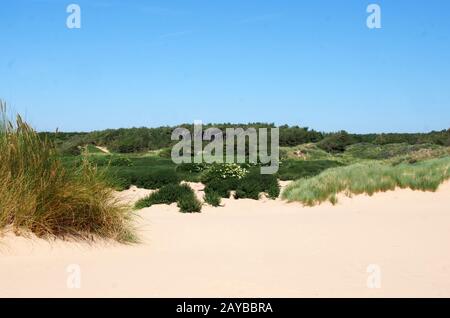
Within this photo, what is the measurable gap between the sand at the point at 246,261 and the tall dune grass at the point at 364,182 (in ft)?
14.0

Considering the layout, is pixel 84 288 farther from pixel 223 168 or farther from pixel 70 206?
pixel 223 168

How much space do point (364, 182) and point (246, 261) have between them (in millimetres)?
9721

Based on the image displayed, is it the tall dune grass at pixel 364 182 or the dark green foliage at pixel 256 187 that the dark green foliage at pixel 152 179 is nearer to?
the dark green foliage at pixel 256 187

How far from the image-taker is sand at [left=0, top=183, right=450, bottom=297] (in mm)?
5316

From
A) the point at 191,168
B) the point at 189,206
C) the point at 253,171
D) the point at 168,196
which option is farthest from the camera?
the point at 191,168

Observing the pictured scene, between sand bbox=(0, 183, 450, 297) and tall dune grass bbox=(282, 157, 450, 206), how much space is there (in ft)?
14.0

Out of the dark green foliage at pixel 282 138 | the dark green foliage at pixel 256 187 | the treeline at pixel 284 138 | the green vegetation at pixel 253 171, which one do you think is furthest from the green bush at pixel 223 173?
the treeline at pixel 284 138

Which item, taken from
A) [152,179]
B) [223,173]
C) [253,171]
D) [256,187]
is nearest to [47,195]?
[256,187]

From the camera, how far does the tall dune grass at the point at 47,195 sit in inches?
267

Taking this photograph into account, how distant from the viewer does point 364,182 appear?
15578 millimetres

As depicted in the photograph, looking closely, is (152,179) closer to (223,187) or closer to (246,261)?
(223,187)

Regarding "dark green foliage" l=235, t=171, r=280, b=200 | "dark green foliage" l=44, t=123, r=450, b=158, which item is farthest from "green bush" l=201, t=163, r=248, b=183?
"dark green foliage" l=44, t=123, r=450, b=158

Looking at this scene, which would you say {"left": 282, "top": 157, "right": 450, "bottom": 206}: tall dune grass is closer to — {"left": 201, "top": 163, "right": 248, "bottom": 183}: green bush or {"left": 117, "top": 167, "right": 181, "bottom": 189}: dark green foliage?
{"left": 201, "top": 163, "right": 248, "bottom": 183}: green bush
